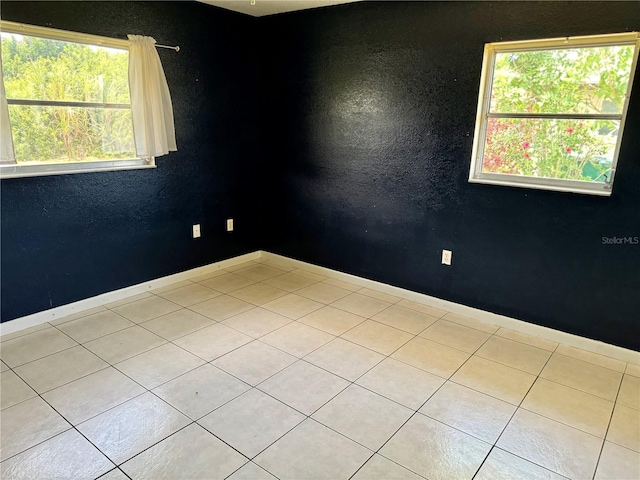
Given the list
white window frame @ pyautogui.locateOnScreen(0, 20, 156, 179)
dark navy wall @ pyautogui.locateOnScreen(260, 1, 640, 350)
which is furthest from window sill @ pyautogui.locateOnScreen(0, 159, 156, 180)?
dark navy wall @ pyautogui.locateOnScreen(260, 1, 640, 350)

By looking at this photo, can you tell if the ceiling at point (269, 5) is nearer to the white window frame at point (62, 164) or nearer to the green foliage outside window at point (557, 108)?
the white window frame at point (62, 164)

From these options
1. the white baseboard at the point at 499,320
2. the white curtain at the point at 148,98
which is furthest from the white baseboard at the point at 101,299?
the white curtain at the point at 148,98

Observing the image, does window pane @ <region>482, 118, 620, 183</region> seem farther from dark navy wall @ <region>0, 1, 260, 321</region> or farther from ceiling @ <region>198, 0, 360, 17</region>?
dark navy wall @ <region>0, 1, 260, 321</region>

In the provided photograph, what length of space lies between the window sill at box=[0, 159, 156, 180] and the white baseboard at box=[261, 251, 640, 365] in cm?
179

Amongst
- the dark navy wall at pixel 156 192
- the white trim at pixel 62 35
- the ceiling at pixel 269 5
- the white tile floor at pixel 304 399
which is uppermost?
the ceiling at pixel 269 5

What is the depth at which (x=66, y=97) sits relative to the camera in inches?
110

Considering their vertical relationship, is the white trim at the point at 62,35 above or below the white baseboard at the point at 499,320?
above

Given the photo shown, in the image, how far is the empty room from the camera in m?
1.90

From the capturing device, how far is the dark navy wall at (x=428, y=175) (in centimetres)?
252

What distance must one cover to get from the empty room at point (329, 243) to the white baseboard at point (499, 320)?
0.06ft

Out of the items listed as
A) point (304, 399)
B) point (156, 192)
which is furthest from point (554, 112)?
point (156, 192)

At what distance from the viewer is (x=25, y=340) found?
8.69 ft

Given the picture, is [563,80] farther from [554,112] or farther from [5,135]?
[5,135]

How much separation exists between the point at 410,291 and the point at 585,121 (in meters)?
1.70
